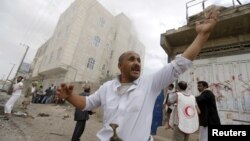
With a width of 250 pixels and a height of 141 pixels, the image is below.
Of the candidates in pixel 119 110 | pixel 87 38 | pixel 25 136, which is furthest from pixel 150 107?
pixel 87 38

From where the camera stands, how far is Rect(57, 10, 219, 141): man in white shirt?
1301mm

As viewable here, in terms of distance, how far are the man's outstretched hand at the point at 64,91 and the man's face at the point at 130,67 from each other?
528 mm

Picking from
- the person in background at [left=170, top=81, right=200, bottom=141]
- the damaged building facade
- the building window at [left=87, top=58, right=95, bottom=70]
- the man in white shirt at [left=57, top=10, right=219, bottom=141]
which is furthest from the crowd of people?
the building window at [left=87, top=58, right=95, bottom=70]

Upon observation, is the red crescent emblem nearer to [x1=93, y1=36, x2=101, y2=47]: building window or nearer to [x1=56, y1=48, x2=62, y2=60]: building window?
[x1=56, y1=48, x2=62, y2=60]: building window

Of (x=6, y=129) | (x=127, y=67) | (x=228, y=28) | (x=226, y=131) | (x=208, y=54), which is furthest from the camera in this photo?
(x=208, y=54)

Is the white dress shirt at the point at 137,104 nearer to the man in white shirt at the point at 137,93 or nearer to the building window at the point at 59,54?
the man in white shirt at the point at 137,93

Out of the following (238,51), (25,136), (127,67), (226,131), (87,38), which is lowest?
(25,136)

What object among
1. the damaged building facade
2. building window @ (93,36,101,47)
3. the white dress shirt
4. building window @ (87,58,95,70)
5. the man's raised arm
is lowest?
the white dress shirt

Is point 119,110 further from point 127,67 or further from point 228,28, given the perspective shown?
point 228,28

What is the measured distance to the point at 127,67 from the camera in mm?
1624

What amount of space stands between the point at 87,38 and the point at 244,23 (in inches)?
889

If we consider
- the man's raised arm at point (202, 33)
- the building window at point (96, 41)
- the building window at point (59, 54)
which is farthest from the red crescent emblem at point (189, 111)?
the building window at point (96, 41)

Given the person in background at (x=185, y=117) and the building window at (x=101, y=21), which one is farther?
the building window at (x=101, y=21)

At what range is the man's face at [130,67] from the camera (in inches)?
62.0
